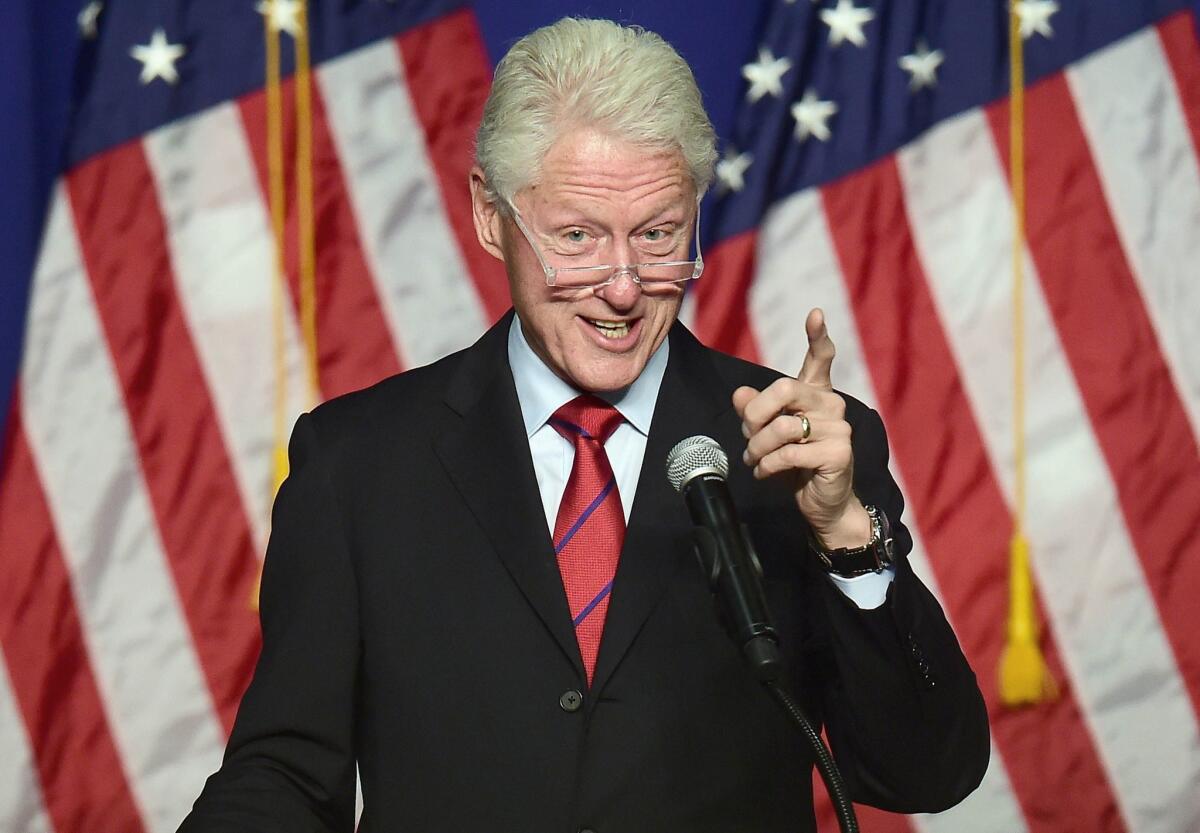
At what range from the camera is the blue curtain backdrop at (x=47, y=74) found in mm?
2900

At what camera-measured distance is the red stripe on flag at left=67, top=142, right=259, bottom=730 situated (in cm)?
292

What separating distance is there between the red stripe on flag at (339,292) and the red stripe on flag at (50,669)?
569mm

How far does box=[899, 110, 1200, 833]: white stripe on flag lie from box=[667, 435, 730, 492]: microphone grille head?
183 cm

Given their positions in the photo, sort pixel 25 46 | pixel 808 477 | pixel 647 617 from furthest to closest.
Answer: pixel 25 46 < pixel 647 617 < pixel 808 477

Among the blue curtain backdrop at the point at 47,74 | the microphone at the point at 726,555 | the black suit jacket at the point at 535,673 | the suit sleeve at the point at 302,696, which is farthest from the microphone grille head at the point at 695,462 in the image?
the blue curtain backdrop at the point at 47,74

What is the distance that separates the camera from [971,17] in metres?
3.00

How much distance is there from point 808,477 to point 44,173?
81.2 inches

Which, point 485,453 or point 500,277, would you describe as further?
point 500,277

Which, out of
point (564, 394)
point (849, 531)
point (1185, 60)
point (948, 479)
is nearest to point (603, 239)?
point (564, 394)

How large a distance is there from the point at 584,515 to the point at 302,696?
12.4 inches

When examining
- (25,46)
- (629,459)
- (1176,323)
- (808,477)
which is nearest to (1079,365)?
(1176,323)

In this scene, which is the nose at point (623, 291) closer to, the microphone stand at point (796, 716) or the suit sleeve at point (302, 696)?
the suit sleeve at point (302, 696)

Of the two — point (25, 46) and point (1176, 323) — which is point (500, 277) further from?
point (1176, 323)

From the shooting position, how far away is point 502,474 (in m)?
1.58
